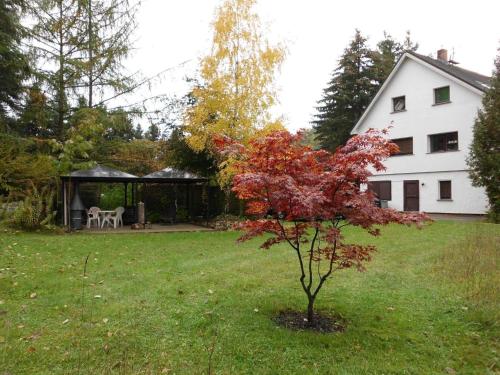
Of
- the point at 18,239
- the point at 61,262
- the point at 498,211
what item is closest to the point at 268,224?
the point at 61,262

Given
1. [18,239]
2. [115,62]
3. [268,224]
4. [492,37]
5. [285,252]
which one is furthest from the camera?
[115,62]

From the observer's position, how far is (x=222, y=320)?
4.38 metres

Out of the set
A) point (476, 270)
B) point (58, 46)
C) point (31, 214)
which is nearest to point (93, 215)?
point (31, 214)

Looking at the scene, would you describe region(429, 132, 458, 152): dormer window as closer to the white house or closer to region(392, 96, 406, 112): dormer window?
the white house

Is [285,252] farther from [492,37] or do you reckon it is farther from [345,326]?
[492,37]

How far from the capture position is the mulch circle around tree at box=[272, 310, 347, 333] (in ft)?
13.9

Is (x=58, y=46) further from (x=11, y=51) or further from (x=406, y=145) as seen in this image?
(x=406, y=145)

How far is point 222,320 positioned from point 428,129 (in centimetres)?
1782

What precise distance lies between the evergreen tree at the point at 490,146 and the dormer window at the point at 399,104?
5.95 meters

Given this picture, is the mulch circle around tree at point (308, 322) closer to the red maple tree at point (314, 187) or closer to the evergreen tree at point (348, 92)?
the red maple tree at point (314, 187)

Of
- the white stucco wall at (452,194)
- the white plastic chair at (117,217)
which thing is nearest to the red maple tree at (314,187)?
the white plastic chair at (117,217)

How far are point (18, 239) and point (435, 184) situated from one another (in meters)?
17.7

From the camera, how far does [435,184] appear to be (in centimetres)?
1848

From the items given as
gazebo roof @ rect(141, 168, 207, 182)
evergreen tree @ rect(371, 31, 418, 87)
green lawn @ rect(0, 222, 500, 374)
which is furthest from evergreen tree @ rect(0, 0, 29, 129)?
evergreen tree @ rect(371, 31, 418, 87)
